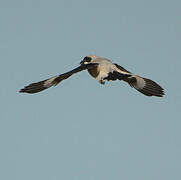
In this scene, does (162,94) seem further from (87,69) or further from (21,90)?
(21,90)

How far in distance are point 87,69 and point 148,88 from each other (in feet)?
6.03

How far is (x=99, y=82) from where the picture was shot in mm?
10594

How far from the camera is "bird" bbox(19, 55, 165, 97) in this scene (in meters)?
10.6

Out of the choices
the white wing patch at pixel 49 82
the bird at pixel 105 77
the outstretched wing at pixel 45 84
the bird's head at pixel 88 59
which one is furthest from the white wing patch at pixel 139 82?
the white wing patch at pixel 49 82

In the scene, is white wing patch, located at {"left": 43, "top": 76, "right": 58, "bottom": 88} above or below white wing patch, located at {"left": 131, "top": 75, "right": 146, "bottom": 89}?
below

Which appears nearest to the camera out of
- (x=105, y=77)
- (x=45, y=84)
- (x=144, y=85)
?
(x=105, y=77)

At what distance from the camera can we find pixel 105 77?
34.8 ft

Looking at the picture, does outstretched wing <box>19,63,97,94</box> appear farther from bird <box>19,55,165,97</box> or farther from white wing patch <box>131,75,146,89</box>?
white wing patch <box>131,75,146,89</box>

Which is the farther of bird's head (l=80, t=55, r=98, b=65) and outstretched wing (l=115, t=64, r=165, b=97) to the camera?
bird's head (l=80, t=55, r=98, b=65)

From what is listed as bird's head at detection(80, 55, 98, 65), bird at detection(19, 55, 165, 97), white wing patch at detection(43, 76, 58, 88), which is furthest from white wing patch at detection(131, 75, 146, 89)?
white wing patch at detection(43, 76, 58, 88)

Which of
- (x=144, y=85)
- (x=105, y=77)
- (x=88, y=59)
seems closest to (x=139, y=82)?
(x=144, y=85)

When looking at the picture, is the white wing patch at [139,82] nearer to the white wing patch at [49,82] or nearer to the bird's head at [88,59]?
the bird's head at [88,59]

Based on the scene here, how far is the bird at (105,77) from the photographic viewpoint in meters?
10.6

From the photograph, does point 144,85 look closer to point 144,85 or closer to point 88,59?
point 144,85
